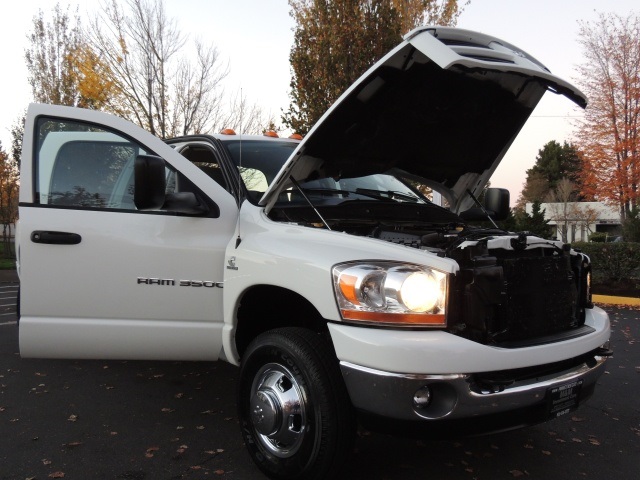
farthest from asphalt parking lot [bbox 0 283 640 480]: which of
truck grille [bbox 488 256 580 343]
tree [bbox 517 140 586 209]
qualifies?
tree [bbox 517 140 586 209]

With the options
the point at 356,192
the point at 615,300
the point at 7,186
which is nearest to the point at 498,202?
the point at 356,192

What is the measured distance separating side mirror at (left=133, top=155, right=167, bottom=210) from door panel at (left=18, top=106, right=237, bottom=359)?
27cm

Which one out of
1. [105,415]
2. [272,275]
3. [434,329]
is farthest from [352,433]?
[105,415]

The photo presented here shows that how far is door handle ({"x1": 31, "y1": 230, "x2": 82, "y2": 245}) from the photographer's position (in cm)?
335

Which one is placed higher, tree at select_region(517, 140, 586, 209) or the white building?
tree at select_region(517, 140, 586, 209)

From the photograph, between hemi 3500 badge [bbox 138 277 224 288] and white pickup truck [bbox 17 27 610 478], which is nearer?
white pickup truck [bbox 17 27 610 478]

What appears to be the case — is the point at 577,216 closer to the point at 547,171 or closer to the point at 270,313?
the point at 547,171

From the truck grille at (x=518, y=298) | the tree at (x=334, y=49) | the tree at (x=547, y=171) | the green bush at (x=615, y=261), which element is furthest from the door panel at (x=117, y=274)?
the tree at (x=547, y=171)

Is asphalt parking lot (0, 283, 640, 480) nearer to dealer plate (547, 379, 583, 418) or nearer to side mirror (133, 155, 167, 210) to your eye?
dealer plate (547, 379, 583, 418)

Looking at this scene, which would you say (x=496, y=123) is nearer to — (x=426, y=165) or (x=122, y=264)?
(x=426, y=165)

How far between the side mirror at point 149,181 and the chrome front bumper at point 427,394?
1.45 metres

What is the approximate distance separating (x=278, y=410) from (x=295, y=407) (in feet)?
0.36

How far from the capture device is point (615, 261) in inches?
488

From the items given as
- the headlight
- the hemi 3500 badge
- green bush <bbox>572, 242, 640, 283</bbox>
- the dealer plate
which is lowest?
green bush <bbox>572, 242, 640, 283</bbox>
